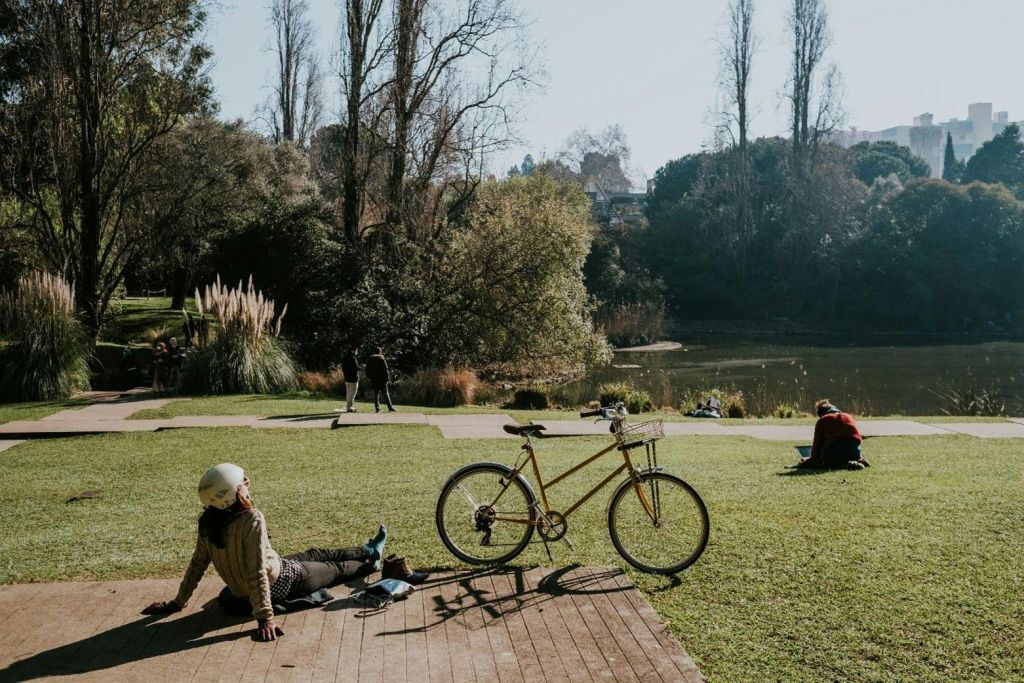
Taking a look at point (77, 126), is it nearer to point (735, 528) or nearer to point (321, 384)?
point (321, 384)

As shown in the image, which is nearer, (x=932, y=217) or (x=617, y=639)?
(x=617, y=639)

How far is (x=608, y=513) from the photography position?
6.09 meters

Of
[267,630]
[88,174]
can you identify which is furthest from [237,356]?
[267,630]

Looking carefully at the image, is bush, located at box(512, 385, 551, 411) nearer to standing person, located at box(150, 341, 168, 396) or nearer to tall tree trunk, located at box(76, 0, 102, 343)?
standing person, located at box(150, 341, 168, 396)

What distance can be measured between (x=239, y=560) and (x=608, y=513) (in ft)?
7.50

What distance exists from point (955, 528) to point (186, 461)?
829cm

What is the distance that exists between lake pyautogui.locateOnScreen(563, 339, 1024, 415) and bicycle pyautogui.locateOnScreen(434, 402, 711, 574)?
1601cm

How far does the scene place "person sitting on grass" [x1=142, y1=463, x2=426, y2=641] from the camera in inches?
200

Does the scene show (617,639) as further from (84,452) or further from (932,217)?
(932,217)

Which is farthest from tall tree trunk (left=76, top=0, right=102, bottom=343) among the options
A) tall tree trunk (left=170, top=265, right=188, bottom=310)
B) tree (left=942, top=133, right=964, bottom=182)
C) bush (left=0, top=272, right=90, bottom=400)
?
tree (left=942, top=133, right=964, bottom=182)

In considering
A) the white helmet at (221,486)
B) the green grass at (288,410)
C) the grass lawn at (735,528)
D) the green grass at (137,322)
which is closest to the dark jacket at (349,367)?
the green grass at (288,410)

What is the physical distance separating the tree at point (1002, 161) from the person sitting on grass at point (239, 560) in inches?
3326

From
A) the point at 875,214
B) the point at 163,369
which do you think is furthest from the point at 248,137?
the point at 875,214

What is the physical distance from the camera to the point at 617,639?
4.96m
